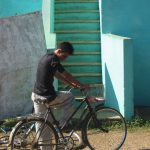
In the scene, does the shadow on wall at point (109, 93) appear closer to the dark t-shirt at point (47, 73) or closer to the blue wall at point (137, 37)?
the blue wall at point (137, 37)

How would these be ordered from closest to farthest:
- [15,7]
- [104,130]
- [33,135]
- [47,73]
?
[47,73]
[33,135]
[104,130]
[15,7]

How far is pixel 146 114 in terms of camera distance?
35.4 ft

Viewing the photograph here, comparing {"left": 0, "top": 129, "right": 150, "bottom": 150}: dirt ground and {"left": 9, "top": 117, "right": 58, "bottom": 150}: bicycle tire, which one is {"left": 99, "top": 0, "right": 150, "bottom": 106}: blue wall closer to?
{"left": 0, "top": 129, "right": 150, "bottom": 150}: dirt ground

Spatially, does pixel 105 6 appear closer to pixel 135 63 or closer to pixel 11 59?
pixel 135 63

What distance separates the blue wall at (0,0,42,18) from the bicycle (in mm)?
6378

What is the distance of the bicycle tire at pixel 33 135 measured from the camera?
718cm

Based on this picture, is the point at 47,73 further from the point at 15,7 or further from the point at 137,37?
the point at 15,7

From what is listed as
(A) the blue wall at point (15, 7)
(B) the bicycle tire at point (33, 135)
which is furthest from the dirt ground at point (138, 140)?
(A) the blue wall at point (15, 7)

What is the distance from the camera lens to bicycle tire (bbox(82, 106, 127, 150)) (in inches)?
305

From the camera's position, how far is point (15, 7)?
555 inches

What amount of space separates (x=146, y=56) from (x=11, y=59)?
324 centimetres

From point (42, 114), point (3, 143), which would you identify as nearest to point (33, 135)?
point (42, 114)

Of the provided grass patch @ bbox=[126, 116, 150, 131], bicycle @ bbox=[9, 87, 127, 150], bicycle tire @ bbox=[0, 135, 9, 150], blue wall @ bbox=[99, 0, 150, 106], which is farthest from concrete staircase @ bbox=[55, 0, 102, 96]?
bicycle tire @ bbox=[0, 135, 9, 150]

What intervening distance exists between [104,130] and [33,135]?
4.01 feet
